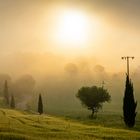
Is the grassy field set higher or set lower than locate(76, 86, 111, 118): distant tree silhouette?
lower

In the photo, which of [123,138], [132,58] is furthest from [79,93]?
[123,138]

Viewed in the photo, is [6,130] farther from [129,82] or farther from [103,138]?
[129,82]

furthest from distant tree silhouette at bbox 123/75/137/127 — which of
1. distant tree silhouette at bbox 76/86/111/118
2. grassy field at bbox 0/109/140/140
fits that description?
distant tree silhouette at bbox 76/86/111/118

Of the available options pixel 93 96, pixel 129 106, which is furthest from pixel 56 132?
pixel 93 96

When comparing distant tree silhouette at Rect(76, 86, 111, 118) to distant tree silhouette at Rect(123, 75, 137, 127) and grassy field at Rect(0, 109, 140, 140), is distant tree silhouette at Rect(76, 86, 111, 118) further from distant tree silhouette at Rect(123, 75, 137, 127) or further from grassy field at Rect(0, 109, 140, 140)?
grassy field at Rect(0, 109, 140, 140)

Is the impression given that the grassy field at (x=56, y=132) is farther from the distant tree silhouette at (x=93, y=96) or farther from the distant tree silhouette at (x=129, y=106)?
the distant tree silhouette at (x=93, y=96)

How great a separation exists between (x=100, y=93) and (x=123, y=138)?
100 meters

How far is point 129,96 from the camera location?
316 feet

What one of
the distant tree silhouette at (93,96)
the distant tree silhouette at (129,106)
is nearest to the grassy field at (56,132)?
the distant tree silhouette at (129,106)

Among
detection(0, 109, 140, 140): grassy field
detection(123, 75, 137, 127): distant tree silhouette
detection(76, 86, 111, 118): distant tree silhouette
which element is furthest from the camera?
detection(76, 86, 111, 118): distant tree silhouette

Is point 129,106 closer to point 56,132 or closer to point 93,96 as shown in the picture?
point 56,132

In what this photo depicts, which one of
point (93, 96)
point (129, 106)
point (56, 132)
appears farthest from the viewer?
point (93, 96)

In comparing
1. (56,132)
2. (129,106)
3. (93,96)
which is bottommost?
(56,132)

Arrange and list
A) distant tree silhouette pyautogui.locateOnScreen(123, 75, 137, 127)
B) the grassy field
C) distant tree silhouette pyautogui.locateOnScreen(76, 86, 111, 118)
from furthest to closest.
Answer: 1. distant tree silhouette pyautogui.locateOnScreen(76, 86, 111, 118)
2. distant tree silhouette pyautogui.locateOnScreen(123, 75, 137, 127)
3. the grassy field
